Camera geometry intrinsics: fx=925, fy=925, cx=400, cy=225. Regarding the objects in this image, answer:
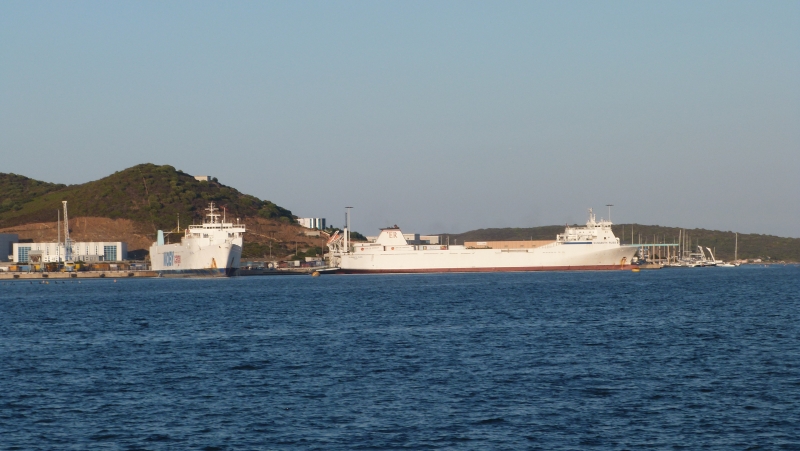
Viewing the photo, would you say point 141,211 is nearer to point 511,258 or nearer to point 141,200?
point 141,200

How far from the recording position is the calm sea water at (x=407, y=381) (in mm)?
18250

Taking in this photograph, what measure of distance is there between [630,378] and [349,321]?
20118 millimetres

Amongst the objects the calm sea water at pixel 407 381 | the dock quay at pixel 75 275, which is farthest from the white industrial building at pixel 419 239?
the calm sea water at pixel 407 381

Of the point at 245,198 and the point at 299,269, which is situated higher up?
the point at 245,198

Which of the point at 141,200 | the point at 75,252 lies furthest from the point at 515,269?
the point at 141,200

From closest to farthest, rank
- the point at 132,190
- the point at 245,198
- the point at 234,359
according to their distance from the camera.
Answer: the point at 234,359, the point at 132,190, the point at 245,198

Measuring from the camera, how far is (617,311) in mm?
46469

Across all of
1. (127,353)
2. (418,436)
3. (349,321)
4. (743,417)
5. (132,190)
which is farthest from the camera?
(132,190)

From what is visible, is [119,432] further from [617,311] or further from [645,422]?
[617,311]

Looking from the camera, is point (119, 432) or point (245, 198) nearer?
point (119, 432)

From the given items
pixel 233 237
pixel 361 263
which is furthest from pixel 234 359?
pixel 361 263

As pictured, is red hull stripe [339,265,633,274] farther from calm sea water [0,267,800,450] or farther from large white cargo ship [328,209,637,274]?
calm sea water [0,267,800,450]

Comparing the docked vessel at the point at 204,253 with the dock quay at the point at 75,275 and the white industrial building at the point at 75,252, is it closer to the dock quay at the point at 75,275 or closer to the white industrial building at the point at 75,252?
the dock quay at the point at 75,275

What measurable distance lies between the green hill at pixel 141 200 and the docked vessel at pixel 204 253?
47512 millimetres
